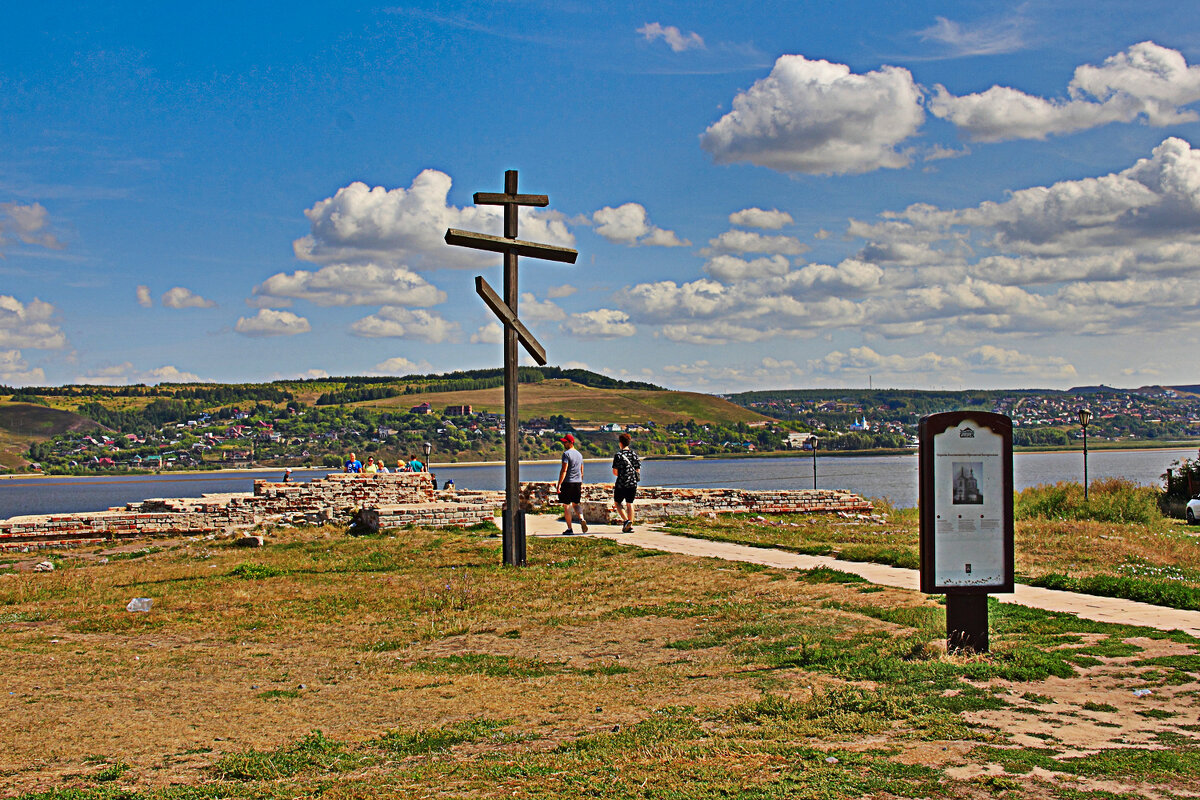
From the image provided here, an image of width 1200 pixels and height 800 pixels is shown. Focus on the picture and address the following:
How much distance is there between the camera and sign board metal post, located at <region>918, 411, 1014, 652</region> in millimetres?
6633

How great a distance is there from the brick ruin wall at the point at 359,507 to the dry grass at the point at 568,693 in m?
8.54

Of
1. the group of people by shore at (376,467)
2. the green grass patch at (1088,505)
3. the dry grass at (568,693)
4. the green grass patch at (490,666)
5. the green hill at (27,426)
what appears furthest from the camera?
the green hill at (27,426)

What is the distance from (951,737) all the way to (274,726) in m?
4.03

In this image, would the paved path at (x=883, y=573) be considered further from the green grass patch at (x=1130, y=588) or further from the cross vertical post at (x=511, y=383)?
the cross vertical post at (x=511, y=383)

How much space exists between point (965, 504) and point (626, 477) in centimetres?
1093

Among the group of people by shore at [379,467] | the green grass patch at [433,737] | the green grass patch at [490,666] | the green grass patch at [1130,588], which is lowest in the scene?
the green grass patch at [490,666]

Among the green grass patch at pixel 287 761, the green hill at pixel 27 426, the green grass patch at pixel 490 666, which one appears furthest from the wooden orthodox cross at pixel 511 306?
the green hill at pixel 27 426

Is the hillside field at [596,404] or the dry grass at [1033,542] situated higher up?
the hillside field at [596,404]

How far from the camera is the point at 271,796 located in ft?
14.6

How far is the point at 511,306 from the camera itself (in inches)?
526

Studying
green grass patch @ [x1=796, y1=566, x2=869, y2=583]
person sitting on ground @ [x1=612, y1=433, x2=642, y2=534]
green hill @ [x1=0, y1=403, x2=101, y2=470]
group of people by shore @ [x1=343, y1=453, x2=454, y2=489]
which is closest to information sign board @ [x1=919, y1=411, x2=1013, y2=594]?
green grass patch @ [x1=796, y1=566, x2=869, y2=583]

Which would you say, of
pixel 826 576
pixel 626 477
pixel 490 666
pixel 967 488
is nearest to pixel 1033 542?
pixel 826 576

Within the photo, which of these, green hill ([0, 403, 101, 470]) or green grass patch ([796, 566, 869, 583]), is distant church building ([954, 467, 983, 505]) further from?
green hill ([0, 403, 101, 470])

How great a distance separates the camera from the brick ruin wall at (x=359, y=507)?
1962cm
